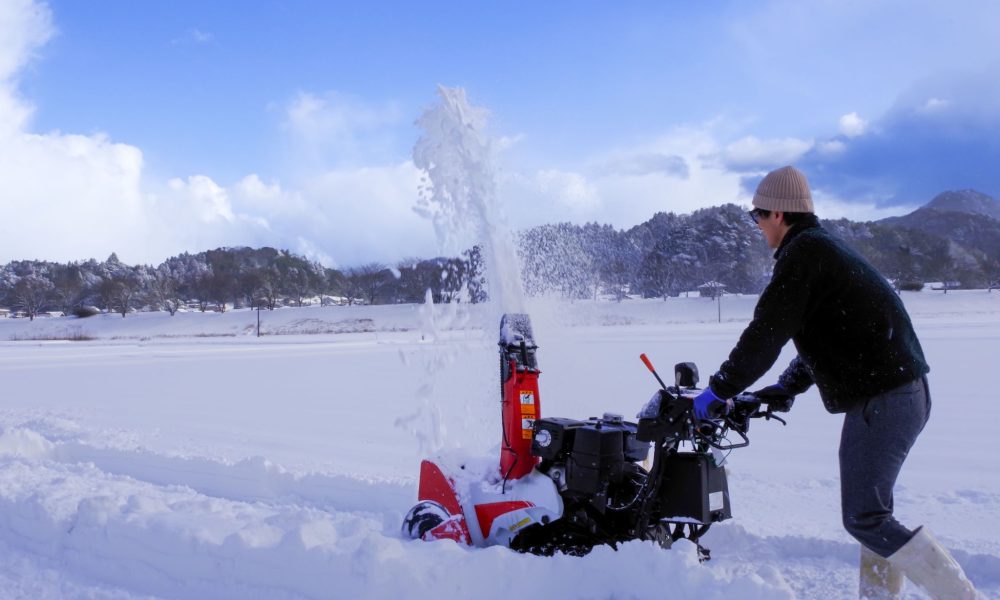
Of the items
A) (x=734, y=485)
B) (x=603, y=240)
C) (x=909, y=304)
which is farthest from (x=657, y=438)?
(x=909, y=304)

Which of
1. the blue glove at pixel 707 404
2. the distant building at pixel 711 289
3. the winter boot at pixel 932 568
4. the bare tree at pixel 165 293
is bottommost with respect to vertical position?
the winter boot at pixel 932 568

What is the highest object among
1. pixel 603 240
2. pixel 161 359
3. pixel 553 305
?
pixel 603 240

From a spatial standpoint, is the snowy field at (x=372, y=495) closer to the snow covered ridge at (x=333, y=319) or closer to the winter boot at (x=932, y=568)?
the winter boot at (x=932, y=568)

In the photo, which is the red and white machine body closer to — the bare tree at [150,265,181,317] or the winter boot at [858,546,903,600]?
the winter boot at [858,546,903,600]

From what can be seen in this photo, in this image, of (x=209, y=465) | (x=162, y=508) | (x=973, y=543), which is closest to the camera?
(x=973, y=543)

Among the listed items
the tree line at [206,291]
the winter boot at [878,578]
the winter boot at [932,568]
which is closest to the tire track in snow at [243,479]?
the winter boot at [878,578]

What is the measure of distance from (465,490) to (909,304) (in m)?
51.1

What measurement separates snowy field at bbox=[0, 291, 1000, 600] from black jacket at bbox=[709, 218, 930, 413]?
816mm

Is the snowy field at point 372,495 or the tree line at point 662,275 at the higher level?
the tree line at point 662,275

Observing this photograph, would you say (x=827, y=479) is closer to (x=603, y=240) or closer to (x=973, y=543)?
(x=973, y=543)

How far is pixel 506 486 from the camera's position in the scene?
349 centimetres

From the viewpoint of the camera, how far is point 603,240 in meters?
6.96

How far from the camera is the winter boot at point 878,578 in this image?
9.47 feet

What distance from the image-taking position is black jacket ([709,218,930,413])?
2586mm
